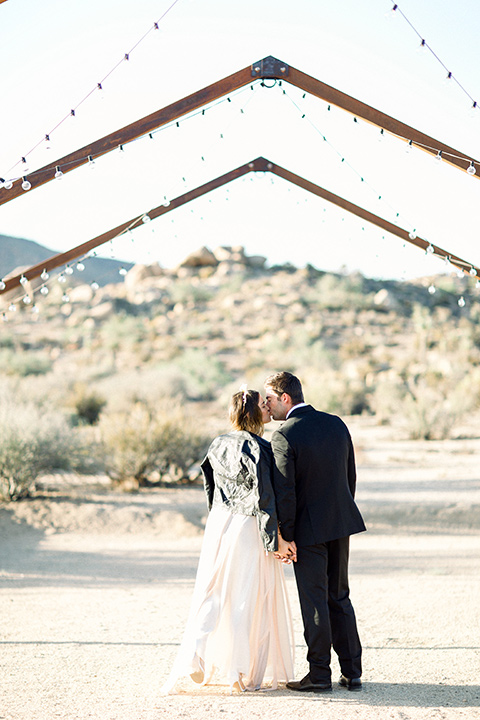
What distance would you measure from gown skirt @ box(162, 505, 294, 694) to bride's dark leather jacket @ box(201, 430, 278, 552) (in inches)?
4.5

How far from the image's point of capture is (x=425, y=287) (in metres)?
66.2

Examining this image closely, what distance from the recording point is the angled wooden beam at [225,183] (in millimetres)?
9484

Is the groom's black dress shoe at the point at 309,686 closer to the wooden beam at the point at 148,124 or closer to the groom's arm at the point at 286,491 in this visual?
the groom's arm at the point at 286,491

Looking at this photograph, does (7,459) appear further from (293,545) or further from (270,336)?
(270,336)

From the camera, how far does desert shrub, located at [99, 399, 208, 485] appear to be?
1532 centimetres

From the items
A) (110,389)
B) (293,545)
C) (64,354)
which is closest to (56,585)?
(293,545)

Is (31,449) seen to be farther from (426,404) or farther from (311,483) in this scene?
(426,404)

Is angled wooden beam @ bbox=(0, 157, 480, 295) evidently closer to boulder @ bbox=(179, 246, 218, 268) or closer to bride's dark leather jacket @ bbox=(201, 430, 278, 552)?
bride's dark leather jacket @ bbox=(201, 430, 278, 552)

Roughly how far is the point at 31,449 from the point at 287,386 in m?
9.63

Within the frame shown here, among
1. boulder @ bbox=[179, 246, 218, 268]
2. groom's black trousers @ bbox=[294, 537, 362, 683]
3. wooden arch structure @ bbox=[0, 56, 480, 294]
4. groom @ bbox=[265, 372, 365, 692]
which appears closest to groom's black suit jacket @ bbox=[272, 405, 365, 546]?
groom @ bbox=[265, 372, 365, 692]

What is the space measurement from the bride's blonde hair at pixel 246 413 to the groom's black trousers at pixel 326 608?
84 centimetres

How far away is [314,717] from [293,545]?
99 centimetres

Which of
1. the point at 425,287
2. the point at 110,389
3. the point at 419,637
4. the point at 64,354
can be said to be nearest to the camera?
the point at 419,637

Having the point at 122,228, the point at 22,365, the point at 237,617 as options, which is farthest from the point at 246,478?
the point at 22,365
